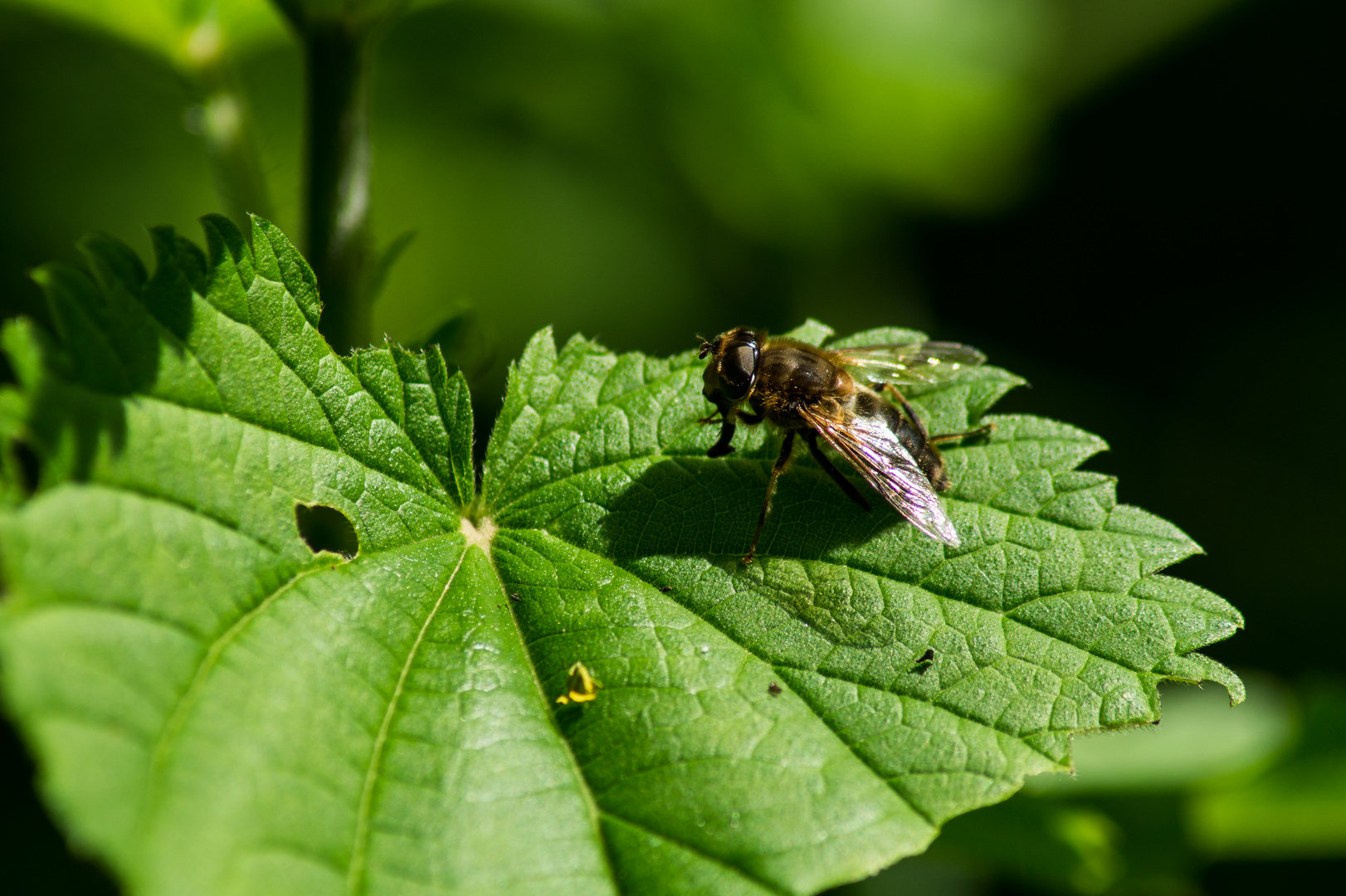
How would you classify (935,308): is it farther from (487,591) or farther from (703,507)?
(487,591)

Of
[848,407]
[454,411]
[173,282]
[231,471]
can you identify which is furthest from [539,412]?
[848,407]

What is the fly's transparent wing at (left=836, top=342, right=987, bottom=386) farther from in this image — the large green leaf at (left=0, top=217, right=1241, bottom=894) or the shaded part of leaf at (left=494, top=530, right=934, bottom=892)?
the shaded part of leaf at (left=494, top=530, right=934, bottom=892)

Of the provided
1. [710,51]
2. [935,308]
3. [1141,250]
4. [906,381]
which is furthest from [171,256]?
[1141,250]

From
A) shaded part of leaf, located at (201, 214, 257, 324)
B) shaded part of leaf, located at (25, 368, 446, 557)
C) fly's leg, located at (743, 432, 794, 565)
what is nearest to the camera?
shaded part of leaf, located at (25, 368, 446, 557)

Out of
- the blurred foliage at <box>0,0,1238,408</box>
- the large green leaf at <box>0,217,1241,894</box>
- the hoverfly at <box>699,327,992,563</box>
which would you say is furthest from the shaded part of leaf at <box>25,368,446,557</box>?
the blurred foliage at <box>0,0,1238,408</box>

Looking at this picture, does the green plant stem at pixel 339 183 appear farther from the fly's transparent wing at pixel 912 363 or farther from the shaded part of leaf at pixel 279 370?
the fly's transparent wing at pixel 912 363

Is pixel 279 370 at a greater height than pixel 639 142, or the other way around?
pixel 639 142

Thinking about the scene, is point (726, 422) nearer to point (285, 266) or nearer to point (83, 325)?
point (285, 266)
